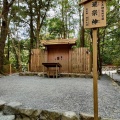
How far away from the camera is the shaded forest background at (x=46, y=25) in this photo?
1471 centimetres

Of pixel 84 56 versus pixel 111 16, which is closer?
pixel 84 56

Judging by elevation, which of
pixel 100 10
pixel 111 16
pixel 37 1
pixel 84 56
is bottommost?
pixel 84 56

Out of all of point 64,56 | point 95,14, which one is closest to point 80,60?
Result: point 64,56

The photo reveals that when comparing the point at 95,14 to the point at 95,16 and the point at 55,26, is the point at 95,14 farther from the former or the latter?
the point at 55,26

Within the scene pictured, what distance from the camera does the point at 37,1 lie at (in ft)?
54.9

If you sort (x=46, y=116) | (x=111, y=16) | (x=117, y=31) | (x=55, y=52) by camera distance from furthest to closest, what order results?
(x=117, y=31) < (x=111, y=16) < (x=55, y=52) < (x=46, y=116)

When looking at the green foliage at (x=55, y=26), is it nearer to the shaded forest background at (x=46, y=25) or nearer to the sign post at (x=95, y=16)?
the shaded forest background at (x=46, y=25)

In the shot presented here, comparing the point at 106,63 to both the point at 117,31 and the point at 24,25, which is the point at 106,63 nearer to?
the point at 117,31

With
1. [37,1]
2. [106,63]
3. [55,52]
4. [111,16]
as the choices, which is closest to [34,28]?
[37,1]

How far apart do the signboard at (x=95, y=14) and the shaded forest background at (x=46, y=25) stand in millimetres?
9519

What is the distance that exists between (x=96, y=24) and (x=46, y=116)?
2.32 metres

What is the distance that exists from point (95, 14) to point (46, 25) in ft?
55.7

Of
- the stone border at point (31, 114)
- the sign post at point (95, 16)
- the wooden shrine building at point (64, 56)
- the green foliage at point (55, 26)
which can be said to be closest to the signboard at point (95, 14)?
the sign post at point (95, 16)

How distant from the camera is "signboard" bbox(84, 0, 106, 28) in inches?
139
